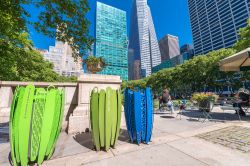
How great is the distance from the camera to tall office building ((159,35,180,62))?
604ft

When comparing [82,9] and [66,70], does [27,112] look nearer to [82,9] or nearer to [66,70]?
[82,9]

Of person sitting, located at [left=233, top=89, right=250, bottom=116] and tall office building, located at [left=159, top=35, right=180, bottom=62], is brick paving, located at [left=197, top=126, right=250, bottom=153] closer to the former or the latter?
person sitting, located at [left=233, top=89, right=250, bottom=116]

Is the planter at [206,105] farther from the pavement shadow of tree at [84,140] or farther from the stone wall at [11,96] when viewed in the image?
the stone wall at [11,96]

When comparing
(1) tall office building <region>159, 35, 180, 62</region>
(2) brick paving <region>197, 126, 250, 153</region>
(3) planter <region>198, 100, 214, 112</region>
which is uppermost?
(1) tall office building <region>159, 35, 180, 62</region>

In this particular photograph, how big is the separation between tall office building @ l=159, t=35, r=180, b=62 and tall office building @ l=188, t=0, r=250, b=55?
55.1 metres

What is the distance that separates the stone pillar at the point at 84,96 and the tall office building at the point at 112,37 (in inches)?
5340

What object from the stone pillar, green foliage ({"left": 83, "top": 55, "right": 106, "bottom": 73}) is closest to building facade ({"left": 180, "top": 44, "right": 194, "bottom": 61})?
green foliage ({"left": 83, "top": 55, "right": 106, "bottom": 73})


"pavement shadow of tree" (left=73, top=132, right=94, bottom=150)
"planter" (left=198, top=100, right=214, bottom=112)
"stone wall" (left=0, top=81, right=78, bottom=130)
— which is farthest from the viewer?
"planter" (left=198, top=100, right=214, bottom=112)

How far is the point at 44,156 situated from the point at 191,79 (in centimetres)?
3716

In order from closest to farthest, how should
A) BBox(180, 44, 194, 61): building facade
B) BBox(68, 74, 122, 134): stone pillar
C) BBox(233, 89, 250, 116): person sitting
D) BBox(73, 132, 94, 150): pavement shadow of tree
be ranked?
BBox(73, 132, 94, 150): pavement shadow of tree
BBox(68, 74, 122, 134): stone pillar
BBox(233, 89, 250, 116): person sitting
BBox(180, 44, 194, 61): building facade

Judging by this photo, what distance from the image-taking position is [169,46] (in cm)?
18450

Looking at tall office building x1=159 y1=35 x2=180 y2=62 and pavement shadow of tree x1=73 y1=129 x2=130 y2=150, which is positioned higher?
tall office building x1=159 y1=35 x2=180 y2=62

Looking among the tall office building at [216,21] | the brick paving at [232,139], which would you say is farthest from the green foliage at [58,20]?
the tall office building at [216,21]

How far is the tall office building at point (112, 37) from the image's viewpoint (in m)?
144
